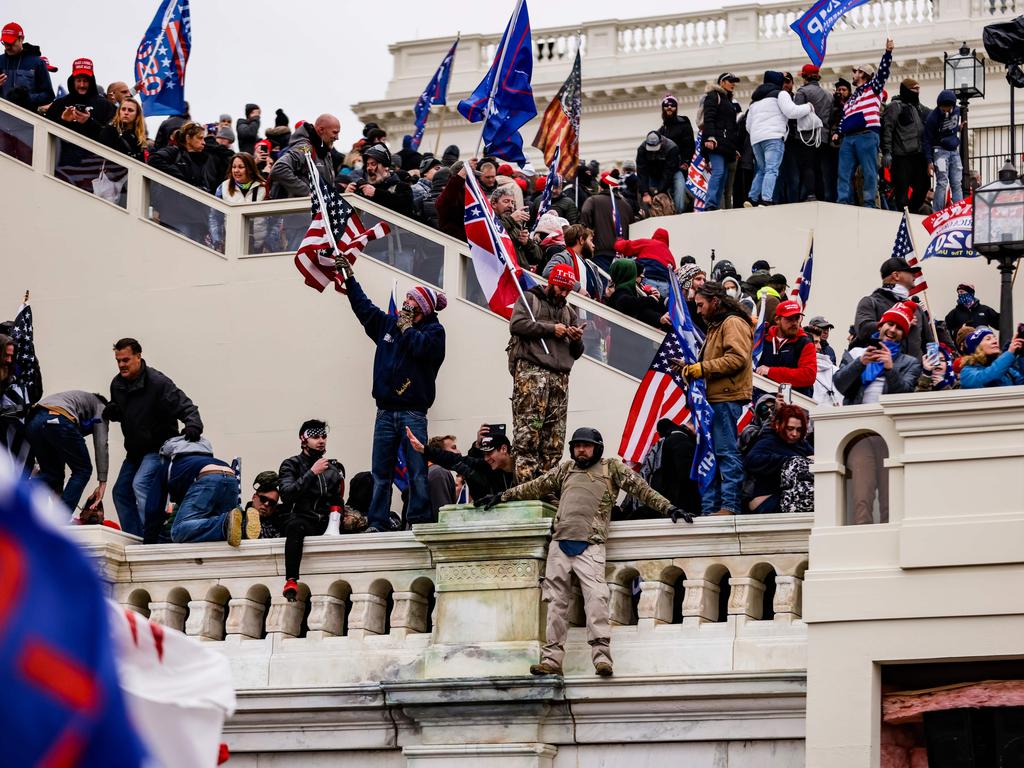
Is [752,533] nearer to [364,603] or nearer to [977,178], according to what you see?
[364,603]

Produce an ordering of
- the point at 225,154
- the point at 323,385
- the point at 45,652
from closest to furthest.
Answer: the point at 45,652 → the point at 323,385 → the point at 225,154

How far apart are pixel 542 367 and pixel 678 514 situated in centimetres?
200

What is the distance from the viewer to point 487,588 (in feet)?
41.3

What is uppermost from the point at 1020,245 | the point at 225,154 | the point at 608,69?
the point at 608,69

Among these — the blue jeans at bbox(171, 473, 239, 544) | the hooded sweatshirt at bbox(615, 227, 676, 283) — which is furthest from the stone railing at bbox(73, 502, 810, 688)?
the hooded sweatshirt at bbox(615, 227, 676, 283)

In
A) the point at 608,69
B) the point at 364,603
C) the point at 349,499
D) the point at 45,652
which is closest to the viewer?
the point at 45,652

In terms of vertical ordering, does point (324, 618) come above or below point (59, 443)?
below

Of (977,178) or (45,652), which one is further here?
(977,178)

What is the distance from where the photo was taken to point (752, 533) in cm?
1183

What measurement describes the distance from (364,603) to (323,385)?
5690mm

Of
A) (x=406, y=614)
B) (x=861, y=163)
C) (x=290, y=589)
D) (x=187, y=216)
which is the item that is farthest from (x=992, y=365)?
(x=861, y=163)

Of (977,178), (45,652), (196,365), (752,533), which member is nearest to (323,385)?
(196,365)

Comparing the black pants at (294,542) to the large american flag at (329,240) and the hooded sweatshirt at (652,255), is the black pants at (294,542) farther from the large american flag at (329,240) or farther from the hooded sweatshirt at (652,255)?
the hooded sweatshirt at (652,255)

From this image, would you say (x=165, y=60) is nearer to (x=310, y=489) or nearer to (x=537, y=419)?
(x=310, y=489)
